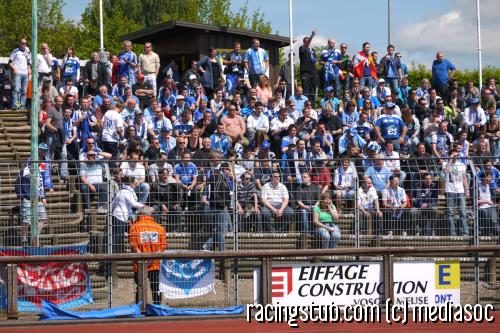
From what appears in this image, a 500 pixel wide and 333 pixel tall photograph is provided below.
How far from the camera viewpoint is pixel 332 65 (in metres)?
27.5

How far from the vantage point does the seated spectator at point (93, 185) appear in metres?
16.6

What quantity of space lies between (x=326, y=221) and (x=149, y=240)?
9.54ft

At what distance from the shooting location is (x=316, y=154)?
71.4 ft

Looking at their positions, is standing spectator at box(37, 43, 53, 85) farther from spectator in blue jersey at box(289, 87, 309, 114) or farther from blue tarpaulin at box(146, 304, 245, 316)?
blue tarpaulin at box(146, 304, 245, 316)

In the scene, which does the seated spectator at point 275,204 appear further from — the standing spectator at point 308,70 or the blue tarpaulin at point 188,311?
the standing spectator at point 308,70

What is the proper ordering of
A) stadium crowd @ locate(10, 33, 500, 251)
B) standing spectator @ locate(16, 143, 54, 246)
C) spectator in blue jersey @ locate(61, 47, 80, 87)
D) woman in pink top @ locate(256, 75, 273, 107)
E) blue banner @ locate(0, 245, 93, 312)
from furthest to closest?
woman in pink top @ locate(256, 75, 273, 107) → spectator in blue jersey @ locate(61, 47, 80, 87) → stadium crowd @ locate(10, 33, 500, 251) → blue banner @ locate(0, 245, 93, 312) → standing spectator @ locate(16, 143, 54, 246)

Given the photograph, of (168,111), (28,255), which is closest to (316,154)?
(168,111)

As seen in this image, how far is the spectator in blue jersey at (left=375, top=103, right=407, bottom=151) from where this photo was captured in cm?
2386

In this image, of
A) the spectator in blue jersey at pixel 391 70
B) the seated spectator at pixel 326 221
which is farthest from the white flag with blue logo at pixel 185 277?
the spectator in blue jersey at pixel 391 70

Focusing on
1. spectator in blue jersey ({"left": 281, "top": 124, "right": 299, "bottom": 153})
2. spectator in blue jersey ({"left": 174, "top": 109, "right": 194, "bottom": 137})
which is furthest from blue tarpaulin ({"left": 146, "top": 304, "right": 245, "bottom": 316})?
spectator in blue jersey ({"left": 174, "top": 109, "right": 194, "bottom": 137})

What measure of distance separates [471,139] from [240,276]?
10256mm

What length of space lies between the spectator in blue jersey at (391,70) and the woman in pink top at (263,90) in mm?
3736

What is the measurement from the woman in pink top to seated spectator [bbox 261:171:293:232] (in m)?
8.79

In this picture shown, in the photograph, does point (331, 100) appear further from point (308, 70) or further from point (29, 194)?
point (29, 194)
